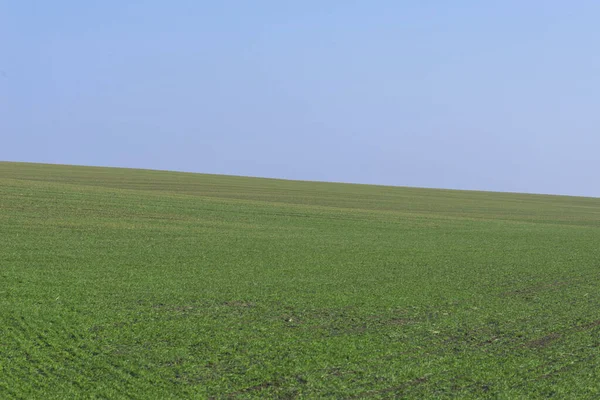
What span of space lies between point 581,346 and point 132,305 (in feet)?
23.5

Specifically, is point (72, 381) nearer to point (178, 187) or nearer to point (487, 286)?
point (487, 286)

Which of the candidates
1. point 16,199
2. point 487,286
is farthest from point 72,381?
point 16,199

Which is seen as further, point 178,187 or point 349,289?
point 178,187

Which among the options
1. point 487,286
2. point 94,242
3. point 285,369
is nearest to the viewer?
point 285,369

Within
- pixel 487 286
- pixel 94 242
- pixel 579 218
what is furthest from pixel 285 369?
pixel 579 218

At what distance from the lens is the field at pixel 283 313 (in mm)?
8516

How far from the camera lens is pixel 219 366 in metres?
8.95

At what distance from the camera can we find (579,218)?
4512cm

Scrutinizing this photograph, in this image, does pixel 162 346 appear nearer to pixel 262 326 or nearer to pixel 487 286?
pixel 262 326

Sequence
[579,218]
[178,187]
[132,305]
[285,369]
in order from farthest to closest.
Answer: [178,187]
[579,218]
[132,305]
[285,369]

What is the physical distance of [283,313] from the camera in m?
12.1

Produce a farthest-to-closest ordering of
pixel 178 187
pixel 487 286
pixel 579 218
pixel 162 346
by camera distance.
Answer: pixel 178 187 < pixel 579 218 < pixel 487 286 < pixel 162 346

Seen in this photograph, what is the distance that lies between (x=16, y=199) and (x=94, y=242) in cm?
1048

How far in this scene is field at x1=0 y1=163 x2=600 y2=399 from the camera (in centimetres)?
852
